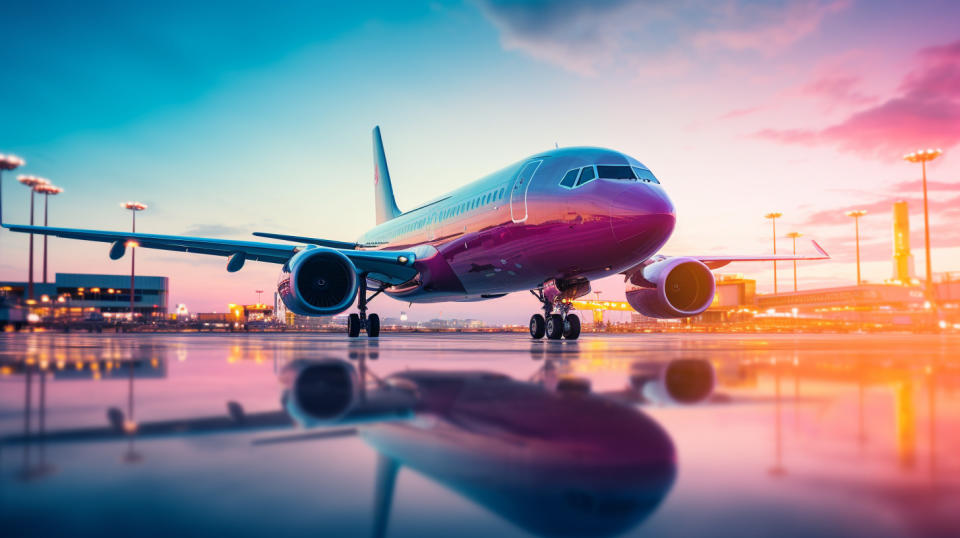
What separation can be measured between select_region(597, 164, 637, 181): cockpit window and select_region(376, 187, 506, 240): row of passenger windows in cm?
280

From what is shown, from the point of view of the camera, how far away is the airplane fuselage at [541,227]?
11.8m

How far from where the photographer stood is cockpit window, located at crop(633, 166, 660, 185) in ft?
41.3

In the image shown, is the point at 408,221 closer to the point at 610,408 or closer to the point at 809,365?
the point at 809,365

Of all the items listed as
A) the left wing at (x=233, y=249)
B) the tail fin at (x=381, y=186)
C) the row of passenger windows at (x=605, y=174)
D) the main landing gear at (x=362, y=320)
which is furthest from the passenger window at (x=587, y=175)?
the tail fin at (x=381, y=186)

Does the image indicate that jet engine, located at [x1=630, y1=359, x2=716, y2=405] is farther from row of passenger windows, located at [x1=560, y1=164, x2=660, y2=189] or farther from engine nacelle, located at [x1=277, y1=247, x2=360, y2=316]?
engine nacelle, located at [x1=277, y1=247, x2=360, y2=316]

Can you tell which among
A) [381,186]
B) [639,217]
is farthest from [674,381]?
[381,186]

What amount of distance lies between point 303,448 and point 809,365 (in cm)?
626

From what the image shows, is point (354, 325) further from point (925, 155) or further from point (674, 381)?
point (925, 155)

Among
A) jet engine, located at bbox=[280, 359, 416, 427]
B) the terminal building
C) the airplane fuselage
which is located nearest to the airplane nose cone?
the airplane fuselage

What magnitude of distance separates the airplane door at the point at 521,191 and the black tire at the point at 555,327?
8.99 feet

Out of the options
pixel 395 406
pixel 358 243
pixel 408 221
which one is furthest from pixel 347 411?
pixel 358 243

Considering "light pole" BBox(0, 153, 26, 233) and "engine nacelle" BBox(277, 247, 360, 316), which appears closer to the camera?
"engine nacelle" BBox(277, 247, 360, 316)

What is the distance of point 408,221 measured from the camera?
2105cm

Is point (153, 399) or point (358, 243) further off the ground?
point (358, 243)
